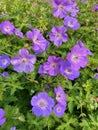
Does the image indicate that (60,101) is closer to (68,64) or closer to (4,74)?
(68,64)

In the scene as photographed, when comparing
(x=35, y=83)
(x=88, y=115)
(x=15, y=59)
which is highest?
(x=15, y=59)

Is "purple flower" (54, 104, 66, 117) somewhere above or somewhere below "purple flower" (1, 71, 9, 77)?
below

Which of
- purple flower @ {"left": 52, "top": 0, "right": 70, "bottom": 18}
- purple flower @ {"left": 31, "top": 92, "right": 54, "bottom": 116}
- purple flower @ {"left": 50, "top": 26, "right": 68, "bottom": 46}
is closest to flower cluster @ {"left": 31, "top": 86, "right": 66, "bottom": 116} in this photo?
purple flower @ {"left": 31, "top": 92, "right": 54, "bottom": 116}

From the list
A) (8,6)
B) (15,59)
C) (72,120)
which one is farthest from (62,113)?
(8,6)

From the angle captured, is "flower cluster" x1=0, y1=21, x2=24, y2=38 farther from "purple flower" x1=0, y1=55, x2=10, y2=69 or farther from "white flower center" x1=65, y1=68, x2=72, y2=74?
"white flower center" x1=65, y1=68, x2=72, y2=74

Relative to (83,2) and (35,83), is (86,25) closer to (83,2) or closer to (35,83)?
(83,2)

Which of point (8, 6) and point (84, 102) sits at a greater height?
point (8, 6)
